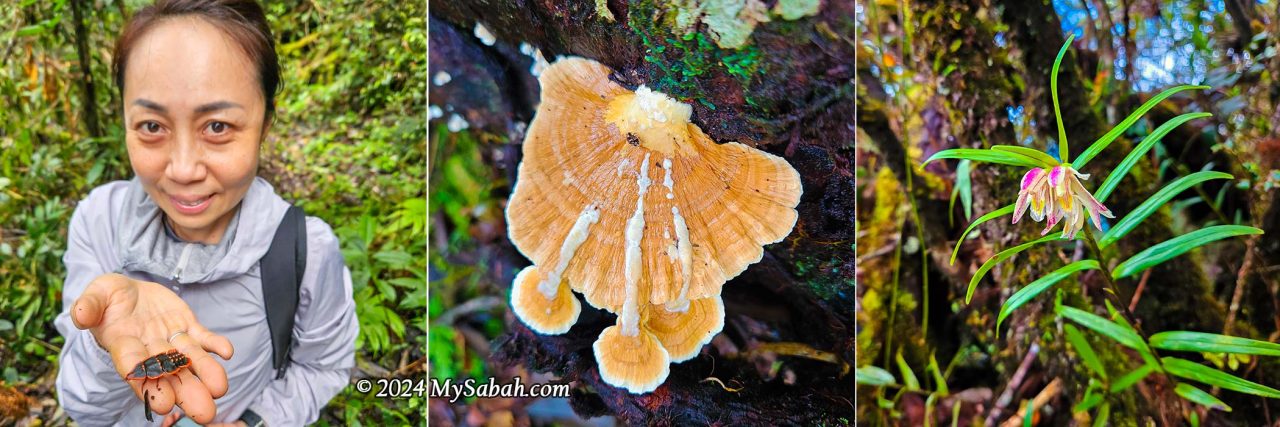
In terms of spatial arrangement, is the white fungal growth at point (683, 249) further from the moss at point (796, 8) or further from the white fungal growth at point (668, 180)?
the moss at point (796, 8)

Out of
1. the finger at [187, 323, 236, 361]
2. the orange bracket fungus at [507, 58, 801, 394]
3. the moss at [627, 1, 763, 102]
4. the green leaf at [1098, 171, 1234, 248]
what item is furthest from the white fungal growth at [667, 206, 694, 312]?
the finger at [187, 323, 236, 361]

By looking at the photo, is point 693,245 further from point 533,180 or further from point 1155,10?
point 1155,10

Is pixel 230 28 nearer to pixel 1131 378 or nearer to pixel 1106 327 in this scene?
pixel 1106 327

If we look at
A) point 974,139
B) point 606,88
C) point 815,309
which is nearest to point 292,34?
point 606,88

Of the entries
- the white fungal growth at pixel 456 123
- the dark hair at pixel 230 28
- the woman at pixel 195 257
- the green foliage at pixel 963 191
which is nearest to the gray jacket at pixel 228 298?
the woman at pixel 195 257

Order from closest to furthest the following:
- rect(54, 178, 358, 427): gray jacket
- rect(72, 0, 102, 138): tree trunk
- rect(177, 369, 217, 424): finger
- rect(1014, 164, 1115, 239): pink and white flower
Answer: rect(1014, 164, 1115, 239): pink and white flower
rect(177, 369, 217, 424): finger
rect(54, 178, 358, 427): gray jacket
rect(72, 0, 102, 138): tree trunk

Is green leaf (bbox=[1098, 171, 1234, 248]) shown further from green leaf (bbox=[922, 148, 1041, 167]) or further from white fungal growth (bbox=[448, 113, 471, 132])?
white fungal growth (bbox=[448, 113, 471, 132])
